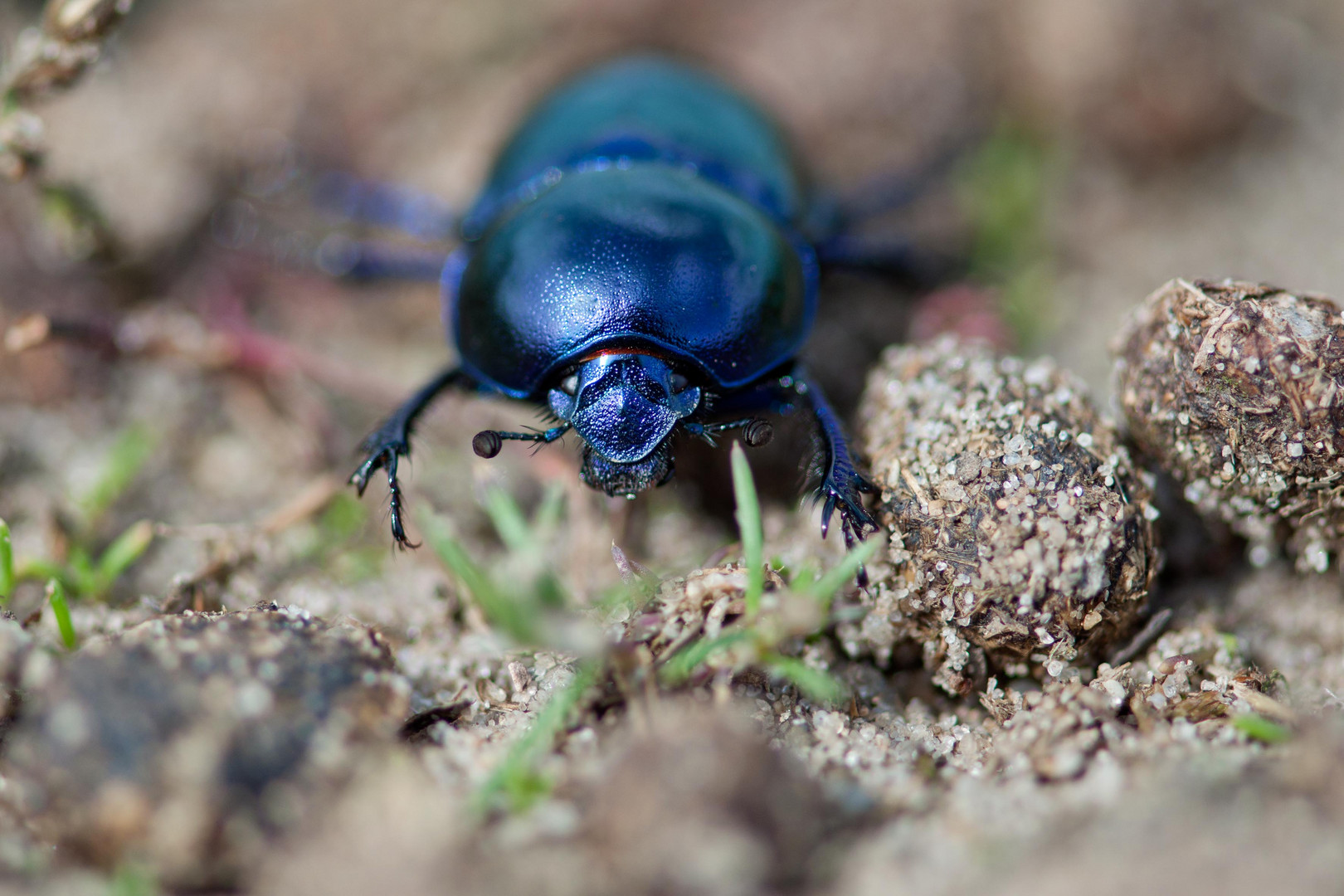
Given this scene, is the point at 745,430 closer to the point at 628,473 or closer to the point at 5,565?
the point at 628,473

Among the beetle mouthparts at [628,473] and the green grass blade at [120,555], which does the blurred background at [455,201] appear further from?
the beetle mouthparts at [628,473]

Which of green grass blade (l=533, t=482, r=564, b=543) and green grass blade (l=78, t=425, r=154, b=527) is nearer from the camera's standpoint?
green grass blade (l=533, t=482, r=564, b=543)

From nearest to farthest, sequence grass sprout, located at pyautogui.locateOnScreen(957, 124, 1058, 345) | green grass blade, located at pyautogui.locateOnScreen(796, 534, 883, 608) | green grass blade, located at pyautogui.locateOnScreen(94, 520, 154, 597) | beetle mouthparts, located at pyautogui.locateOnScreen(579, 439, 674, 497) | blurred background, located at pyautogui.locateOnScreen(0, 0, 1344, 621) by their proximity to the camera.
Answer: green grass blade, located at pyautogui.locateOnScreen(796, 534, 883, 608) < beetle mouthparts, located at pyautogui.locateOnScreen(579, 439, 674, 497) < green grass blade, located at pyautogui.locateOnScreen(94, 520, 154, 597) < blurred background, located at pyautogui.locateOnScreen(0, 0, 1344, 621) < grass sprout, located at pyautogui.locateOnScreen(957, 124, 1058, 345)

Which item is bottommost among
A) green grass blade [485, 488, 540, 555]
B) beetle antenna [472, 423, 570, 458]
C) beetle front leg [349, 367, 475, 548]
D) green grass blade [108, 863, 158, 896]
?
green grass blade [108, 863, 158, 896]

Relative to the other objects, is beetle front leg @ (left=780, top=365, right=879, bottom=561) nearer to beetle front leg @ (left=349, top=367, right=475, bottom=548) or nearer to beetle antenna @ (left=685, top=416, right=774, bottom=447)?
beetle antenna @ (left=685, top=416, right=774, bottom=447)

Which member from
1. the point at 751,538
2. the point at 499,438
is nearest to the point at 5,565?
the point at 499,438

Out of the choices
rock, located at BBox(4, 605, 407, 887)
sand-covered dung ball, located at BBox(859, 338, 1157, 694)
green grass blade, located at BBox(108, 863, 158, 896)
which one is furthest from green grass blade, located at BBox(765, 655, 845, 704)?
green grass blade, located at BBox(108, 863, 158, 896)

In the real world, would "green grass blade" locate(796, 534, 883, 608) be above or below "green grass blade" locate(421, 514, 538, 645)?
below
